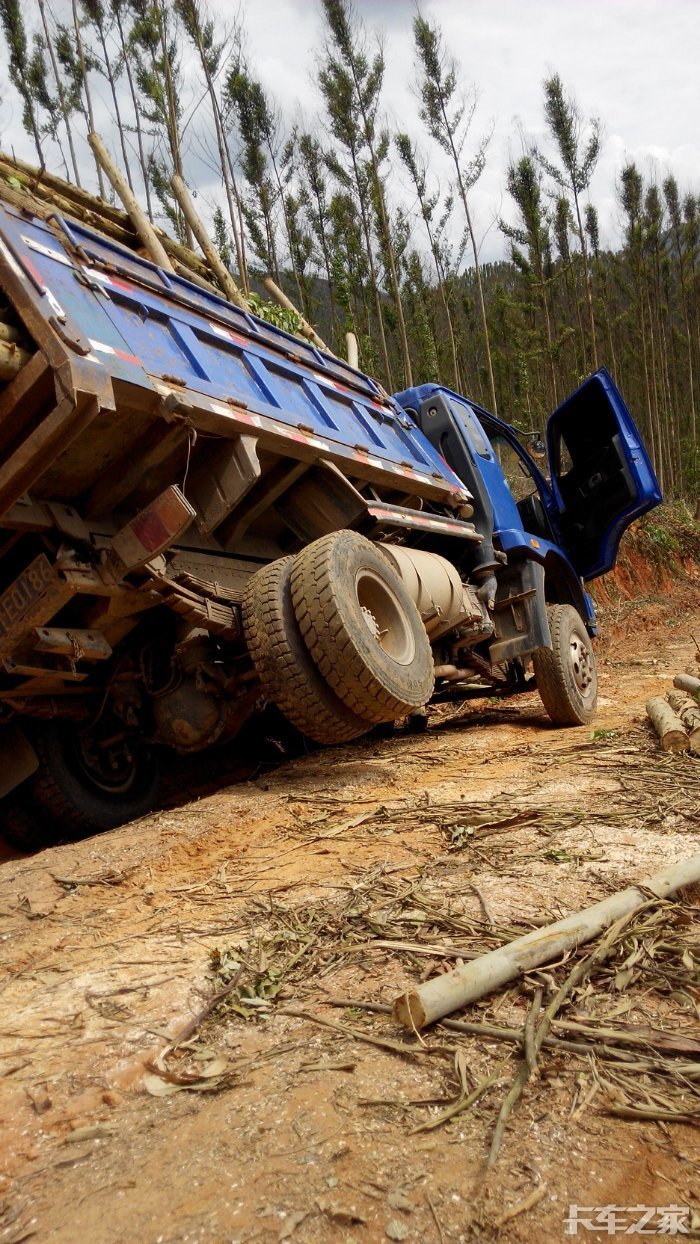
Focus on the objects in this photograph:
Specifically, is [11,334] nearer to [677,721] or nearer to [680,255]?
[677,721]

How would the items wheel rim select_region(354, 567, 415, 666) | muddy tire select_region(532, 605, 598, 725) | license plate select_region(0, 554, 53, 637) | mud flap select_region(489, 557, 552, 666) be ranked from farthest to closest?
mud flap select_region(489, 557, 552, 666) → muddy tire select_region(532, 605, 598, 725) → wheel rim select_region(354, 567, 415, 666) → license plate select_region(0, 554, 53, 637)

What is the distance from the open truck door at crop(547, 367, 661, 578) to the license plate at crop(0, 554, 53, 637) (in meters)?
5.57

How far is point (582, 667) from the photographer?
661cm

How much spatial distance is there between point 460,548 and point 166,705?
10.2ft

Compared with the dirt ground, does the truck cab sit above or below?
above

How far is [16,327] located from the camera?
10.6 feet

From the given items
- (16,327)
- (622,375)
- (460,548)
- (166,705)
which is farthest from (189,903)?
(622,375)

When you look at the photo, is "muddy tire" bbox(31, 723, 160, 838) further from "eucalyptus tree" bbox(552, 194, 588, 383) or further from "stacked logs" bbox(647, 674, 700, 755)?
"eucalyptus tree" bbox(552, 194, 588, 383)

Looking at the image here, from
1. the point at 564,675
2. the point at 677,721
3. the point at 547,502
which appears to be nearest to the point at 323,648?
the point at 677,721

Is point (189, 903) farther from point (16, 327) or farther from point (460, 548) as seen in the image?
point (460, 548)

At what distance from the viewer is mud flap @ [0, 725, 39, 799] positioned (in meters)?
4.18

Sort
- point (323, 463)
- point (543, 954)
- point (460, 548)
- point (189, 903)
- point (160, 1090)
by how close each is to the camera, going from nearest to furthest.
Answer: point (160, 1090) → point (543, 954) → point (189, 903) → point (323, 463) → point (460, 548)

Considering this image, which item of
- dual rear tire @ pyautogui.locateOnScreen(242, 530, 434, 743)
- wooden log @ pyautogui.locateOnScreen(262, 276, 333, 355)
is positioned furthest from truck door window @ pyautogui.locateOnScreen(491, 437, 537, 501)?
dual rear tire @ pyautogui.locateOnScreen(242, 530, 434, 743)

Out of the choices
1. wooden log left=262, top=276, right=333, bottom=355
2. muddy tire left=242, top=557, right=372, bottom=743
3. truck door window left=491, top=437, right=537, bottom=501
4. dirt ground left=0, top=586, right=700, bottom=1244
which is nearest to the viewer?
dirt ground left=0, top=586, right=700, bottom=1244
